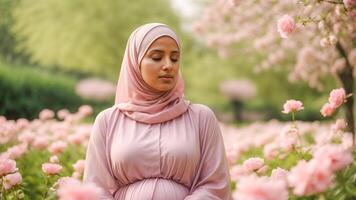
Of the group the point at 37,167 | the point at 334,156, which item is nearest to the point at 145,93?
the point at 334,156

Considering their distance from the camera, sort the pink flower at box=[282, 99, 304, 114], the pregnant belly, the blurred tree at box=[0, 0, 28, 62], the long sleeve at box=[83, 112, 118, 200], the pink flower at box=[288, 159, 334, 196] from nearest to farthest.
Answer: the pink flower at box=[288, 159, 334, 196] < the pregnant belly < the long sleeve at box=[83, 112, 118, 200] < the pink flower at box=[282, 99, 304, 114] < the blurred tree at box=[0, 0, 28, 62]

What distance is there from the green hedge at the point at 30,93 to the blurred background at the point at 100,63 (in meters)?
0.02

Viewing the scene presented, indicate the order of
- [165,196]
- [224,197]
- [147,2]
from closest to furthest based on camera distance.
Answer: [165,196], [224,197], [147,2]

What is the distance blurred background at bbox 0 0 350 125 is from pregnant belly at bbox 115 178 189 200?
6041mm

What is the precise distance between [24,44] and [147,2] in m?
5.33

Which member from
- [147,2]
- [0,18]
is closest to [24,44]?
[147,2]

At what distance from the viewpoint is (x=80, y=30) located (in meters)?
17.3

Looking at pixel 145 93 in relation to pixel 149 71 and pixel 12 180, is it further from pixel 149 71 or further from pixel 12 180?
pixel 12 180

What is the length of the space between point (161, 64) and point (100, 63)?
1574 cm

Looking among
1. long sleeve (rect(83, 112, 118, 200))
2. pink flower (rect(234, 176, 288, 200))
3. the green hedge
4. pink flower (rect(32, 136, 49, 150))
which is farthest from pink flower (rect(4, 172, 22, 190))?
the green hedge

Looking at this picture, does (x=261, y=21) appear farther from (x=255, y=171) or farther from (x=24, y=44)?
(x=24, y=44)

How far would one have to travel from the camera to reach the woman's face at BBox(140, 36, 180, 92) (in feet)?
8.89

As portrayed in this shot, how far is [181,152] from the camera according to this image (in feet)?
8.54

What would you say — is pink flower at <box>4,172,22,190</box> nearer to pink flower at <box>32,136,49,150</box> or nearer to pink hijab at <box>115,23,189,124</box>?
pink hijab at <box>115,23,189,124</box>
